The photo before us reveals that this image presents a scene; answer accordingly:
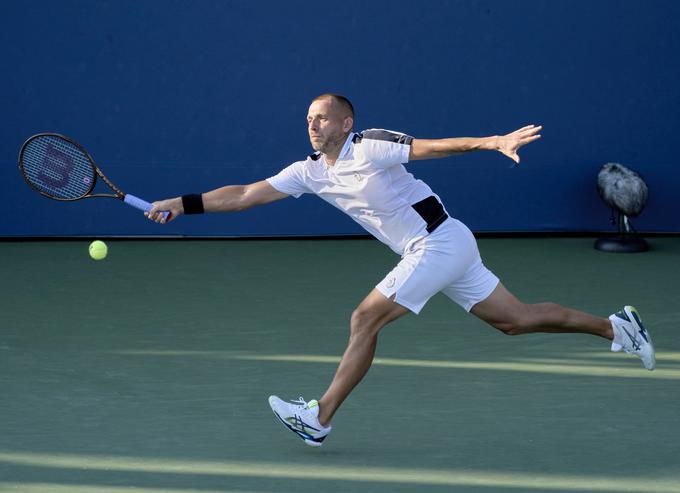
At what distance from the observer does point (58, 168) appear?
6.46 m

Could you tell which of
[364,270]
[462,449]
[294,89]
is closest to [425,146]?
[462,449]

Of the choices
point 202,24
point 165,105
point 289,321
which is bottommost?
point 289,321

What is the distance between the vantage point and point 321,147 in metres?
5.23

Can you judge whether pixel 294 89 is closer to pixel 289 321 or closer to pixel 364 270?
pixel 364 270

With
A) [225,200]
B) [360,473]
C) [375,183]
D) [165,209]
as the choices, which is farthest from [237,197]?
[360,473]

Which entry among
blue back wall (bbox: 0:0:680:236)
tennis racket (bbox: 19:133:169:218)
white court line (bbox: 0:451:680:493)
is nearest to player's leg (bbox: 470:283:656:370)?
white court line (bbox: 0:451:680:493)

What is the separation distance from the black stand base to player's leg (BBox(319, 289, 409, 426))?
5.31m

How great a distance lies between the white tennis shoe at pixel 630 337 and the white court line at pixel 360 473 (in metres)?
1.12

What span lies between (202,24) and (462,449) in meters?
6.00

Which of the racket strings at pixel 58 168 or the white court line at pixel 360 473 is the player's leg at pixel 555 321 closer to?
the white court line at pixel 360 473

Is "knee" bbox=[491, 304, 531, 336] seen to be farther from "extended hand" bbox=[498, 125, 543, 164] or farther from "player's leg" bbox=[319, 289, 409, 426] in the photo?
"extended hand" bbox=[498, 125, 543, 164]

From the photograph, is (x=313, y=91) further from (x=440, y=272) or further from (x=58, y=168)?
(x=440, y=272)

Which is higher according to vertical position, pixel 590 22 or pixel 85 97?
pixel 590 22

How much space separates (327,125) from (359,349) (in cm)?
93
